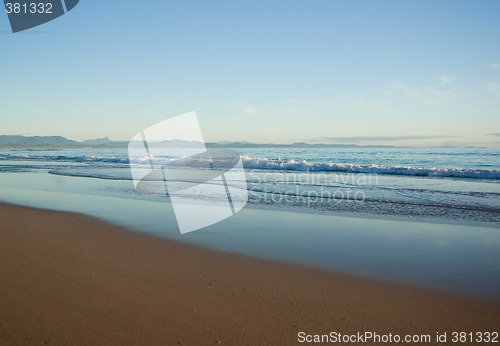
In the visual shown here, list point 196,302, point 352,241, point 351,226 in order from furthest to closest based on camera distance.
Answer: point 351,226 < point 352,241 < point 196,302

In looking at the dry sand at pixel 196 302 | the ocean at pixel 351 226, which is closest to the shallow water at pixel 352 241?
the ocean at pixel 351 226

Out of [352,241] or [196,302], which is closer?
[196,302]

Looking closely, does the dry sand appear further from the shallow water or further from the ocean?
the ocean

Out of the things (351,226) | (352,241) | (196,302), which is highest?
(196,302)

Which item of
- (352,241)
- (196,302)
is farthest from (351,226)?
(196,302)

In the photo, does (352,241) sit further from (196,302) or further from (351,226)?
(196,302)

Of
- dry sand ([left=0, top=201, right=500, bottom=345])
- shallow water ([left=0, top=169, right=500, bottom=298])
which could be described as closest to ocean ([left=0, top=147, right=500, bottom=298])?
shallow water ([left=0, top=169, right=500, bottom=298])

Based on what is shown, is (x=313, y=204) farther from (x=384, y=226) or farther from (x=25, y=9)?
(x=25, y=9)

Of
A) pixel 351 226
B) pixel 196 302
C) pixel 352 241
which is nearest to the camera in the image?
pixel 196 302

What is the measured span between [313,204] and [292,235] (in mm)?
4180

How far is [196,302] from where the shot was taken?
4066 mm

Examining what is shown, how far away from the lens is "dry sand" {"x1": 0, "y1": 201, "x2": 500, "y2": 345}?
343 cm

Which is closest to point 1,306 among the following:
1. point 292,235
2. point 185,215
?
point 292,235

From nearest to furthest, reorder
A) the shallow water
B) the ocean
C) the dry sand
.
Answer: the dry sand
the shallow water
the ocean
